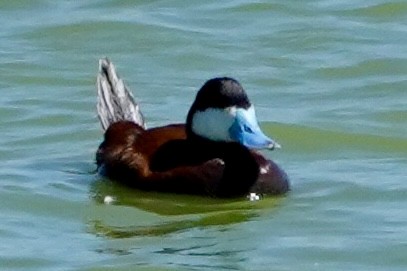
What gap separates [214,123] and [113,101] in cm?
144

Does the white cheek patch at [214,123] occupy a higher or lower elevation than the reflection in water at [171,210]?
higher

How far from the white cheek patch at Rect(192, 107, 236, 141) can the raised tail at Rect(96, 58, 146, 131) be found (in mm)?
1092

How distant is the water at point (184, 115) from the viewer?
32.6 ft

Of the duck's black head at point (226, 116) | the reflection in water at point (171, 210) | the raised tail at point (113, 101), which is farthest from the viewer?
the raised tail at point (113, 101)

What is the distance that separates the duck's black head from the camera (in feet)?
36.6

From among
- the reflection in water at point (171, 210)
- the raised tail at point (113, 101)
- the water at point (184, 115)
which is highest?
the raised tail at point (113, 101)

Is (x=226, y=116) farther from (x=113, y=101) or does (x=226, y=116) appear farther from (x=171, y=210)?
(x=113, y=101)

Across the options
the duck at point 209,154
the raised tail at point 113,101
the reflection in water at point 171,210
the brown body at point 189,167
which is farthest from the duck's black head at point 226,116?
the raised tail at point 113,101

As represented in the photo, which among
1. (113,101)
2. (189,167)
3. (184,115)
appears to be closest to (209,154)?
(189,167)

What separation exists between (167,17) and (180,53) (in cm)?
129

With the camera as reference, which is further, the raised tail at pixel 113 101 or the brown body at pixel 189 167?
the raised tail at pixel 113 101

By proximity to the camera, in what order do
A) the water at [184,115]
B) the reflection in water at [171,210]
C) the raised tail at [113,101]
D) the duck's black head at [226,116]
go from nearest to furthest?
the water at [184,115] < the reflection in water at [171,210] < the duck's black head at [226,116] < the raised tail at [113,101]

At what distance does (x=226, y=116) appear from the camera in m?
11.2

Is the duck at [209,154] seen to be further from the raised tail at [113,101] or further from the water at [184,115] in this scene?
the raised tail at [113,101]
